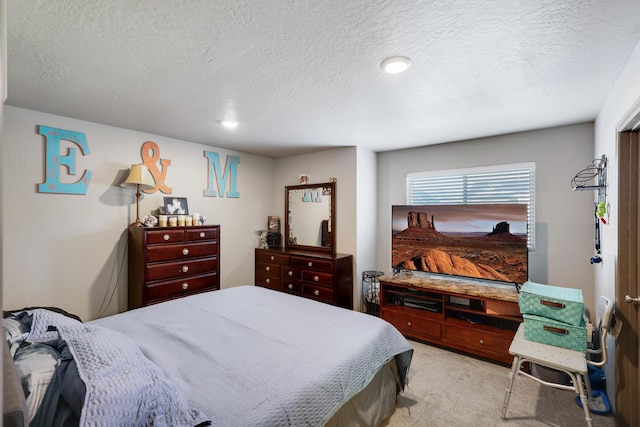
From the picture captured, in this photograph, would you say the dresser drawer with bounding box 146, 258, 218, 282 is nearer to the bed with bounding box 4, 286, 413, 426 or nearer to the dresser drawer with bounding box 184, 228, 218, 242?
the dresser drawer with bounding box 184, 228, 218, 242

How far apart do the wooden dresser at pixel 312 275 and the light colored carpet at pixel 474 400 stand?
4.03ft

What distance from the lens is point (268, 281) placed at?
4.26 meters

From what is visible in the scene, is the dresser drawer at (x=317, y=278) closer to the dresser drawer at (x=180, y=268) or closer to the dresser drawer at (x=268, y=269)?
the dresser drawer at (x=268, y=269)

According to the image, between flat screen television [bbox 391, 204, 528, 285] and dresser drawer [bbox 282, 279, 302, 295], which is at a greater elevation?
flat screen television [bbox 391, 204, 528, 285]

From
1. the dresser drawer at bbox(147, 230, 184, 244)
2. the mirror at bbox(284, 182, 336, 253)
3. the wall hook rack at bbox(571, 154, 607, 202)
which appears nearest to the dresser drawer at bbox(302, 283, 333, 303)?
A: the mirror at bbox(284, 182, 336, 253)

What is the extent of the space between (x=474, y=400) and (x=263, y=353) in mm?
1729

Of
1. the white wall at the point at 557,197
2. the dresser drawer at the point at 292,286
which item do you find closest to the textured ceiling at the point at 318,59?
the white wall at the point at 557,197

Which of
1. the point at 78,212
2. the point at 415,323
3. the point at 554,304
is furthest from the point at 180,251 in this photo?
the point at 554,304

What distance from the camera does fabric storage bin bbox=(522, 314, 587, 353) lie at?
6.49ft

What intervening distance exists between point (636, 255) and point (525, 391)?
4.40ft

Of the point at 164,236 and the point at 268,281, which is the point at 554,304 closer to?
the point at 268,281

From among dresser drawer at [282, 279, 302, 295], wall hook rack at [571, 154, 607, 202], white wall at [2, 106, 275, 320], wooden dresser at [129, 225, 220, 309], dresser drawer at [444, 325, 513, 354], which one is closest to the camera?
wall hook rack at [571, 154, 607, 202]

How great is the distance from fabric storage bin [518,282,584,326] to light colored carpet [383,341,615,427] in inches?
27.0

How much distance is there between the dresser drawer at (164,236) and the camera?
9.81 feet
